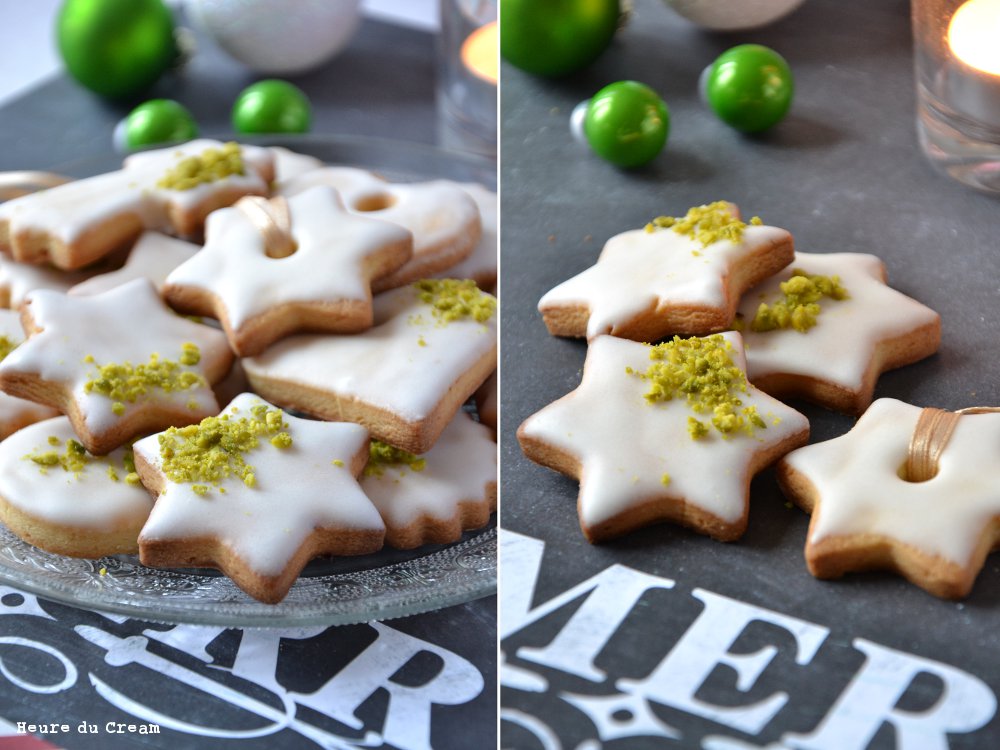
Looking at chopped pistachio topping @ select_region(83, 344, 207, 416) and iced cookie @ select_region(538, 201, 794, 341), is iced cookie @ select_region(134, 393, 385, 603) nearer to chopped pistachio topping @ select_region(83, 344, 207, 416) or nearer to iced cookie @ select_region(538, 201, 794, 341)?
chopped pistachio topping @ select_region(83, 344, 207, 416)

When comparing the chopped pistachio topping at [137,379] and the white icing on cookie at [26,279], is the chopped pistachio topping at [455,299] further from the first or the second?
the white icing on cookie at [26,279]

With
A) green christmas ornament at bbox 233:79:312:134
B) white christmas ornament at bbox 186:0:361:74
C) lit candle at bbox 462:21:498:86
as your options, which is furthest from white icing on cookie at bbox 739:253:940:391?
white christmas ornament at bbox 186:0:361:74

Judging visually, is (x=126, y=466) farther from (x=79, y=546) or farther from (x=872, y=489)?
(x=872, y=489)

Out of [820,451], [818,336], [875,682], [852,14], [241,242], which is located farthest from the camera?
[852,14]

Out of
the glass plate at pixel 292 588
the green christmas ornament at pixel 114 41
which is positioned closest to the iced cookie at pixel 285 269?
the glass plate at pixel 292 588

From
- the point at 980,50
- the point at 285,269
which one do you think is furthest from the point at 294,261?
the point at 980,50

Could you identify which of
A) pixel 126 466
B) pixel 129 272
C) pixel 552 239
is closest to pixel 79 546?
pixel 126 466
